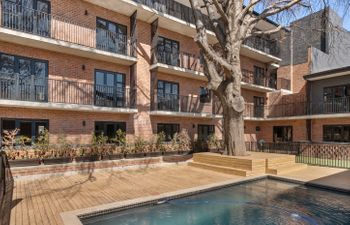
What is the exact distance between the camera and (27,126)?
36.7ft

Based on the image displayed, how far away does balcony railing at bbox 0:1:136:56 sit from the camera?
10.7 meters

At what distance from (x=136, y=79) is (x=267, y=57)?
13511 millimetres

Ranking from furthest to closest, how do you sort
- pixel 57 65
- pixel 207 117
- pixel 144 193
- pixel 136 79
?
pixel 207 117
pixel 136 79
pixel 57 65
pixel 144 193

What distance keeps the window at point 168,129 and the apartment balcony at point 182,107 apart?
0.90m

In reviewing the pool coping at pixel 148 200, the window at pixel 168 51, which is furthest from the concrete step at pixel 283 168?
the window at pixel 168 51

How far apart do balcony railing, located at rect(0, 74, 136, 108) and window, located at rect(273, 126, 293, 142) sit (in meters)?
14.1

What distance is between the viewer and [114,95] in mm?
13812

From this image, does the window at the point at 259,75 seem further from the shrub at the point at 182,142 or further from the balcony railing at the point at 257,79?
the shrub at the point at 182,142

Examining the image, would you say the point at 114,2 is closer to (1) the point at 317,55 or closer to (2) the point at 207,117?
(2) the point at 207,117

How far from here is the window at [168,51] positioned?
52.0 feet

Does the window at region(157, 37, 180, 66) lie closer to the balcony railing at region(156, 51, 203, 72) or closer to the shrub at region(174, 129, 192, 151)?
the balcony railing at region(156, 51, 203, 72)

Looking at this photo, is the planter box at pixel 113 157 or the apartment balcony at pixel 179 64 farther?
the apartment balcony at pixel 179 64

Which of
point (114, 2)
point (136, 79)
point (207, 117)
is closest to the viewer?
point (114, 2)

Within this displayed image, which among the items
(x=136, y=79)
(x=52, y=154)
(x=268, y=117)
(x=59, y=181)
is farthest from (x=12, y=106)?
(x=268, y=117)
